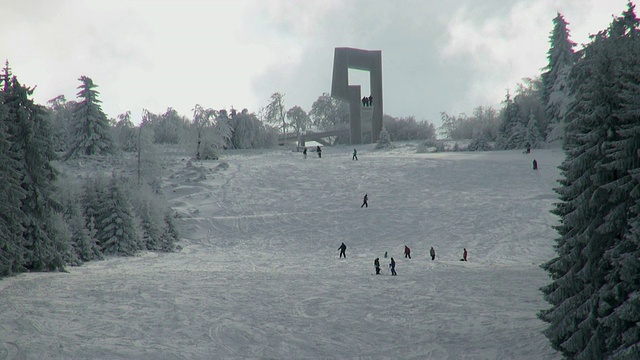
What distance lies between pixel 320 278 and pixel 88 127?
3862 cm

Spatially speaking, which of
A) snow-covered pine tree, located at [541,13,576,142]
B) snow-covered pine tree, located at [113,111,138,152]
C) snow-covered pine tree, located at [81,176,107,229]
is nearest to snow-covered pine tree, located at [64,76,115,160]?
snow-covered pine tree, located at [113,111,138,152]

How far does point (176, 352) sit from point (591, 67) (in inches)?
428

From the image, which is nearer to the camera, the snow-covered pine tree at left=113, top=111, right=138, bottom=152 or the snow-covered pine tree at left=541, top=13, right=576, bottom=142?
the snow-covered pine tree at left=541, top=13, right=576, bottom=142

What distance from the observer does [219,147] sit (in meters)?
61.2

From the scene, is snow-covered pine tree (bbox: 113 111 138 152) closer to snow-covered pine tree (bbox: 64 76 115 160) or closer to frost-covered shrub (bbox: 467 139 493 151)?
snow-covered pine tree (bbox: 64 76 115 160)

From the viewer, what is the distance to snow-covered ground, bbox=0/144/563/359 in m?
14.9

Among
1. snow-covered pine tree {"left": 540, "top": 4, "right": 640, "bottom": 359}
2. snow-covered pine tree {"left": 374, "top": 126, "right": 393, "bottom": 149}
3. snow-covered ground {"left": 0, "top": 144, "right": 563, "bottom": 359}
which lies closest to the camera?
snow-covered pine tree {"left": 540, "top": 4, "right": 640, "bottom": 359}

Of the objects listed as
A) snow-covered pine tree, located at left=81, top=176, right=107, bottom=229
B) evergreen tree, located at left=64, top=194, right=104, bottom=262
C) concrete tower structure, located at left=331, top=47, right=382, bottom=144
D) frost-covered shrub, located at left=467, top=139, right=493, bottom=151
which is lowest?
evergreen tree, located at left=64, top=194, right=104, bottom=262

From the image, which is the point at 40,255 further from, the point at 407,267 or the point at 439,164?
the point at 439,164

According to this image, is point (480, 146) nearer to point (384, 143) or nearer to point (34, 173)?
point (384, 143)

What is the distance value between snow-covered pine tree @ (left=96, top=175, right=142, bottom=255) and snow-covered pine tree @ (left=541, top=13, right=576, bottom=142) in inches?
1559

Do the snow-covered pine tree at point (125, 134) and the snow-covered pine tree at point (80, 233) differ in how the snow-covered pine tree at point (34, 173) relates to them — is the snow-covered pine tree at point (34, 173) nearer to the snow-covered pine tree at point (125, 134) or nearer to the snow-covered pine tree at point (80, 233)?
the snow-covered pine tree at point (80, 233)

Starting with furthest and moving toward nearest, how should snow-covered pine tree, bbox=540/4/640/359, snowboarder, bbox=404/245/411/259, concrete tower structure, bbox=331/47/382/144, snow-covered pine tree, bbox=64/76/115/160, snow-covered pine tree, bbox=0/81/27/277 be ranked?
concrete tower structure, bbox=331/47/382/144 < snow-covered pine tree, bbox=64/76/115/160 < snowboarder, bbox=404/245/411/259 < snow-covered pine tree, bbox=0/81/27/277 < snow-covered pine tree, bbox=540/4/640/359

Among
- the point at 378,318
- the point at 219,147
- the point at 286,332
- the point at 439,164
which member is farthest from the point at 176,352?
the point at 219,147
